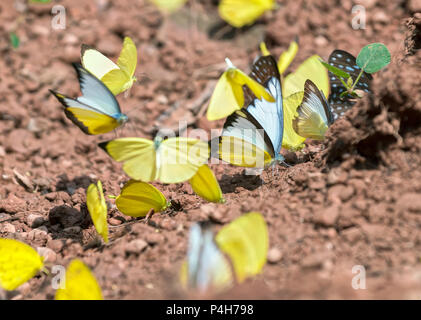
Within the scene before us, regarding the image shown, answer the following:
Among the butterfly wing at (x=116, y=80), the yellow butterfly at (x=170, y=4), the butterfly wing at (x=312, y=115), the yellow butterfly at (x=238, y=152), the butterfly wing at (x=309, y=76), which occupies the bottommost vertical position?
the yellow butterfly at (x=238, y=152)

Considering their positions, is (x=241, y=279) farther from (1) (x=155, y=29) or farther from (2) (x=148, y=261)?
(1) (x=155, y=29)

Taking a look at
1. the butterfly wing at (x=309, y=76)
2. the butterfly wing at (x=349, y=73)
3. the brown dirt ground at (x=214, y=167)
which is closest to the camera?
the brown dirt ground at (x=214, y=167)

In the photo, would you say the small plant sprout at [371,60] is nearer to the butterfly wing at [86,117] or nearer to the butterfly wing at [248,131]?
the butterfly wing at [248,131]

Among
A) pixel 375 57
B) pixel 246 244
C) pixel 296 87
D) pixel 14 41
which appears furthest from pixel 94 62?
pixel 14 41

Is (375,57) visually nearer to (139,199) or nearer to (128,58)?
(128,58)

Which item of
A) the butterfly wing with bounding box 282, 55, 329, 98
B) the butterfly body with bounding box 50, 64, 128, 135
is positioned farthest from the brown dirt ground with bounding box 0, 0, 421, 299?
the butterfly body with bounding box 50, 64, 128, 135

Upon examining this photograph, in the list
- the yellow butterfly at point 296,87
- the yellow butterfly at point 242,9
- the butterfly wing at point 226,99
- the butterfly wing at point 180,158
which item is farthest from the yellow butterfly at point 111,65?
the yellow butterfly at point 242,9

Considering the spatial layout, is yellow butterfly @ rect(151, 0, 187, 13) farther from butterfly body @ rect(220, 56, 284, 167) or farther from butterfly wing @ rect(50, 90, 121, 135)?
butterfly wing @ rect(50, 90, 121, 135)
